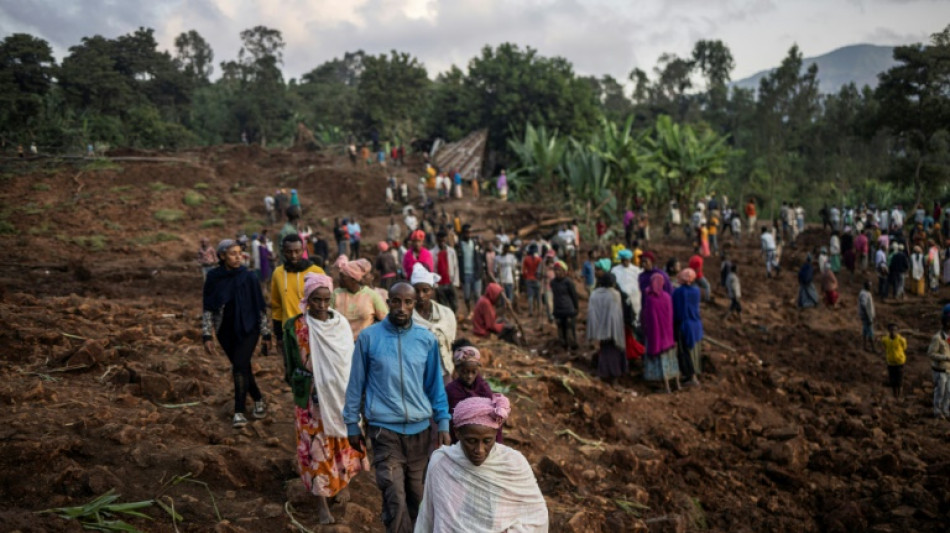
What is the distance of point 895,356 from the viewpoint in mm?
10156

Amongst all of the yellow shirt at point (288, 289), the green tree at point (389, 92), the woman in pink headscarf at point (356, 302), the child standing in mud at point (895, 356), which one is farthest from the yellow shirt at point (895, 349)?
the green tree at point (389, 92)

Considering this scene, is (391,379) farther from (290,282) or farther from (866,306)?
(866,306)

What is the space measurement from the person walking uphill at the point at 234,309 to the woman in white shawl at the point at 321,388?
0.96m

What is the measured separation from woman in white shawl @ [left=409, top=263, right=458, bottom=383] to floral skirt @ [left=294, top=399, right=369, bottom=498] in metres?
0.90

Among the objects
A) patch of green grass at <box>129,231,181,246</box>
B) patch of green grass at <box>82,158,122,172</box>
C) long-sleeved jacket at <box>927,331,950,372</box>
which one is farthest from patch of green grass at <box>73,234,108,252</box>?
Answer: long-sleeved jacket at <box>927,331,950,372</box>

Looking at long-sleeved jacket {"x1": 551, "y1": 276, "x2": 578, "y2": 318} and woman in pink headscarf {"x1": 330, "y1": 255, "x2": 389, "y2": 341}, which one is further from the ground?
woman in pink headscarf {"x1": 330, "y1": 255, "x2": 389, "y2": 341}

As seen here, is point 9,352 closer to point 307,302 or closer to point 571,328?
point 307,302

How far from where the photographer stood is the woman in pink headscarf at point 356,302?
5145 mm

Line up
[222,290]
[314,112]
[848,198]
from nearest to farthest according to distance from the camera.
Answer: [222,290], [848,198], [314,112]

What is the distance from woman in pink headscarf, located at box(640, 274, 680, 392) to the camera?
363 inches

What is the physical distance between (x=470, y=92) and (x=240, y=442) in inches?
1154

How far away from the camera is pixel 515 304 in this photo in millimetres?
14867

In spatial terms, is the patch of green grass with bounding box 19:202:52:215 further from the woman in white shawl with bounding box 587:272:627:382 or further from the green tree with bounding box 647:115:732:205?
the green tree with bounding box 647:115:732:205

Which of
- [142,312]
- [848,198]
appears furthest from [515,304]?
[848,198]
